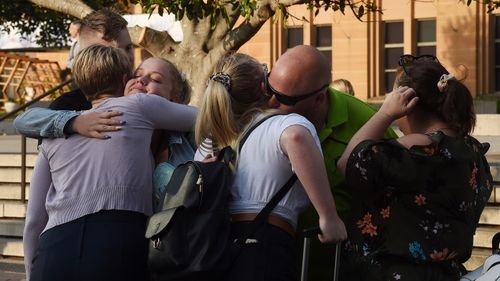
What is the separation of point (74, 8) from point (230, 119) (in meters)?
11.7

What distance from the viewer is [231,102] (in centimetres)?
390

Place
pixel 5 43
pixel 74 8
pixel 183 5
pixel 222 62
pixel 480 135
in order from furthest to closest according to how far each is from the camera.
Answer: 1. pixel 5 43
2. pixel 480 135
3. pixel 74 8
4. pixel 183 5
5. pixel 222 62

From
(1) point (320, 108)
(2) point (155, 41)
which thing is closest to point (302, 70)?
(1) point (320, 108)

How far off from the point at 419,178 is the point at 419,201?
8cm

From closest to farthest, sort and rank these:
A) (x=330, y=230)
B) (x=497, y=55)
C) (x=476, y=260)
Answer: (x=330, y=230) < (x=476, y=260) < (x=497, y=55)

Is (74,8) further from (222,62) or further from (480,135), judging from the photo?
(222,62)

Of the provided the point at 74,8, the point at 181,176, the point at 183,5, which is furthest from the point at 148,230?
the point at 74,8

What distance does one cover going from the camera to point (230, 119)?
3871 mm

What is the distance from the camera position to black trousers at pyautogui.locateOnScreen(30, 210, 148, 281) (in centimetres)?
402

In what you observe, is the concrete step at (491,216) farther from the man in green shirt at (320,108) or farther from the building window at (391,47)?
the building window at (391,47)

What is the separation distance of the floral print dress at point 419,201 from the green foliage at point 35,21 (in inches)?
927

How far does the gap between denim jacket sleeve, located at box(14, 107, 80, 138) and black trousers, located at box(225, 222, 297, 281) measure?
87 centimetres

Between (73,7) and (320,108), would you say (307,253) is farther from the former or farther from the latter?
(73,7)

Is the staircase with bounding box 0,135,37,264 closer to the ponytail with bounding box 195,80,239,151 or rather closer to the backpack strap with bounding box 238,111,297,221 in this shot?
the ponytail with bounding box 195,80,239,151
